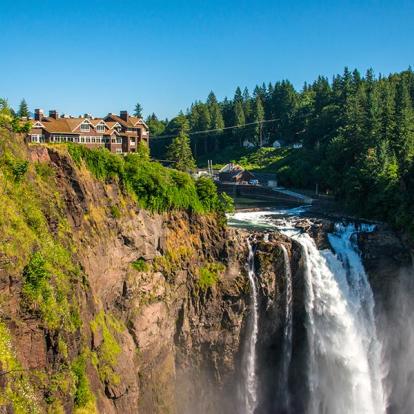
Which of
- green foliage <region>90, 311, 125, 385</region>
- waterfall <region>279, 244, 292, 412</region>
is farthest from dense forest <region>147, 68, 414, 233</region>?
green foliage <region>90, 311, 125, 385</region>

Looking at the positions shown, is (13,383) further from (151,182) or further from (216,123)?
(216,123)

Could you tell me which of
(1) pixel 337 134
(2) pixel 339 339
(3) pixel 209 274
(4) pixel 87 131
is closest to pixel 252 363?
(2) pixel 339 339

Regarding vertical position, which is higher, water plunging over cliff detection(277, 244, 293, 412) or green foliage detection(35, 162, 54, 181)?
green foliage detection(35, 162, 54, 181)

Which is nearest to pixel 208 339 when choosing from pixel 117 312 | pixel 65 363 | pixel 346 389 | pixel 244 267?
pixel 244 267

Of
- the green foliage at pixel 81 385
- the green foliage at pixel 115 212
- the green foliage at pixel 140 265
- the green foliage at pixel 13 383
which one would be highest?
the green foliage at pixel 115 212

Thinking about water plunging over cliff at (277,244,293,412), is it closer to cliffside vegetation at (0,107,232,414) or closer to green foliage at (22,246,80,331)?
cliffside vegetation at (0,107,232,414)

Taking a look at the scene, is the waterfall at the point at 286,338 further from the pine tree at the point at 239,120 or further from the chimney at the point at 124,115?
the pine tree at the point at 239,120

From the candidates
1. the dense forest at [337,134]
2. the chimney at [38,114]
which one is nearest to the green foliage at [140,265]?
the chimney at [38,114]
